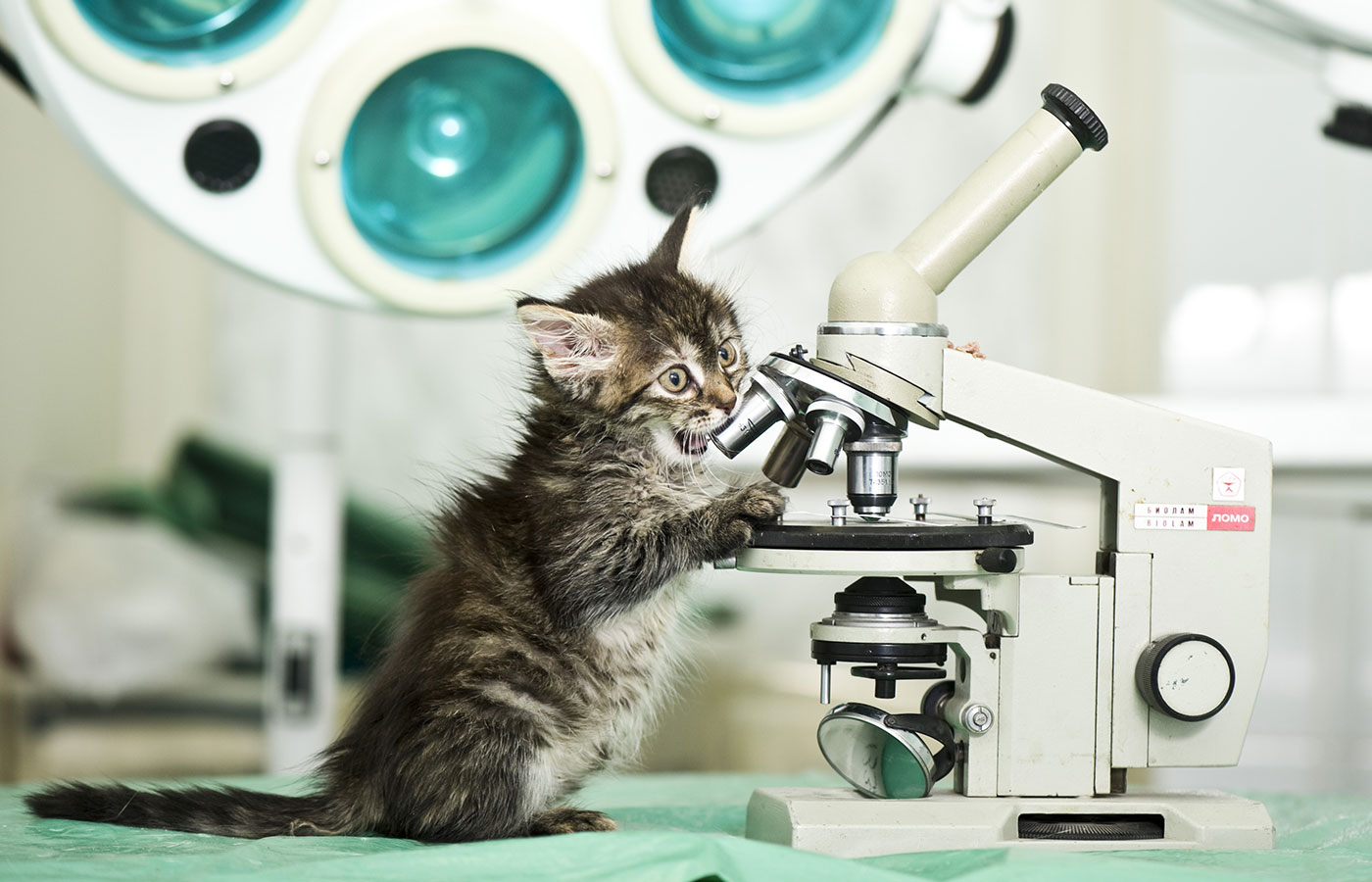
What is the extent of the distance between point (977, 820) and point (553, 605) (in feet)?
1.39

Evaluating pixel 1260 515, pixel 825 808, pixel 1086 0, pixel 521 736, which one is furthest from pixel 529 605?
pixel 1086 0

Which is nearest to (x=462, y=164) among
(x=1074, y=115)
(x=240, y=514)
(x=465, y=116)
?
(x=465, y=116)

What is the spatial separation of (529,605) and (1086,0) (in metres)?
2.52

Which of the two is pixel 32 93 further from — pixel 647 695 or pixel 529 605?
pixel 647 695

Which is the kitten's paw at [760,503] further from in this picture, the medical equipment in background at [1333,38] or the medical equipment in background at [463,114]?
the medical equipment in background at [1333,38]

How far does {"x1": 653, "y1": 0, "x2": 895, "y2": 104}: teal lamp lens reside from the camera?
→ 4.75 feet

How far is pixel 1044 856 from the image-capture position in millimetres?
1061

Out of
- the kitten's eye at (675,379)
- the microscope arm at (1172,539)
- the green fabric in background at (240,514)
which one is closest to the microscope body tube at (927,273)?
the microscope arm at (1172,539)

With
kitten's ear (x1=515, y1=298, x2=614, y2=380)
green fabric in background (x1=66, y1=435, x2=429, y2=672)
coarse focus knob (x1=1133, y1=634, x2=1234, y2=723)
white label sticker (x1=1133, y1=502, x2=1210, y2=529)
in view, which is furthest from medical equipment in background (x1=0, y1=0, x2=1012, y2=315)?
green fabric in background (x1=66, y1=435, x2=429, y2=672)

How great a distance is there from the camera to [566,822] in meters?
1.25

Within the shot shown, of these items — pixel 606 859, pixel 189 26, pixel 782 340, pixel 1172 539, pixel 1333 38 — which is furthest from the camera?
pixel 782 340

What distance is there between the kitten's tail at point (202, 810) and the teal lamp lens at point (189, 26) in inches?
28.0

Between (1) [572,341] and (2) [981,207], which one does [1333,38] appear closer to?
(2) [981,207]

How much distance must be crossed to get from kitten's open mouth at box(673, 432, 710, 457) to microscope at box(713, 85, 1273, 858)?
156 millimetres
